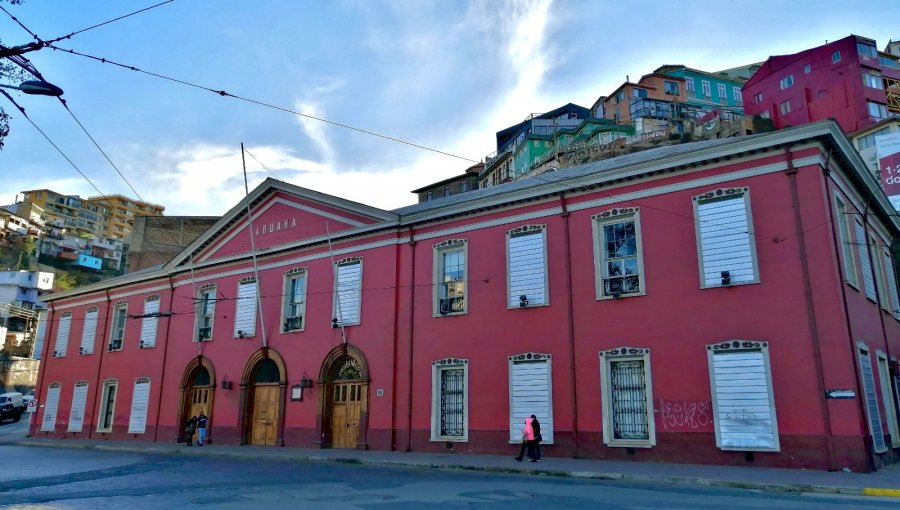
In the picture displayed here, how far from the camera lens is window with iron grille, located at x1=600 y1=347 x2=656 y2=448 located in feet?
54.8

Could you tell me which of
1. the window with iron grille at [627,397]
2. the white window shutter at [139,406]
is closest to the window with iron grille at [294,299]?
the white window shutter at [139,406]

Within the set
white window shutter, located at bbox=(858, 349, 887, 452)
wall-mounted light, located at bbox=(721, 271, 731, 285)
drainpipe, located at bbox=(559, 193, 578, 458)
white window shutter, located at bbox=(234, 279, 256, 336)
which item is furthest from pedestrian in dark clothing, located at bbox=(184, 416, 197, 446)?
white window shutter, located at bbox=(858, 349, 887, 452)

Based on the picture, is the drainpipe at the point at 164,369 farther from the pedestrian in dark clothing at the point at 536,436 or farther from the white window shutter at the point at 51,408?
the pedestrian in dark clothing at the point at 536,436

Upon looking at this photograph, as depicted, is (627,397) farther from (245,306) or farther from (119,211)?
(119,211)

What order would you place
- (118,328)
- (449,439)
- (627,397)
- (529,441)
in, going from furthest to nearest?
Answer: 1. (118,328)
2. (449,439)
3. (627,397)
4. (529,441)

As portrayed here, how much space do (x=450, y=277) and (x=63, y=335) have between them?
26.1 m

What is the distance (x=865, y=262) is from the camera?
18.5m

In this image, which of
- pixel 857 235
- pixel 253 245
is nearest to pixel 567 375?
pixel 857 235

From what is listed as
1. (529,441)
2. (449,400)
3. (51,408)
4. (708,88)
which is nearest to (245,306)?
(449,400)

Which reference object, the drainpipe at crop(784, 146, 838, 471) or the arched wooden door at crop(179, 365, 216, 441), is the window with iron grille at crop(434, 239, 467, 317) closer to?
the drainpipe at crop(784, 146, 838, 471)

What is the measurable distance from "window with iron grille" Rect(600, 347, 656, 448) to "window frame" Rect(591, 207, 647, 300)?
164 centimetres

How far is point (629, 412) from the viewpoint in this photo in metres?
17.0

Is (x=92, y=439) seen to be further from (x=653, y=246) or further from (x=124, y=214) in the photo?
(x=124, y=214)

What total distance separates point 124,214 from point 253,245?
4180 inches
